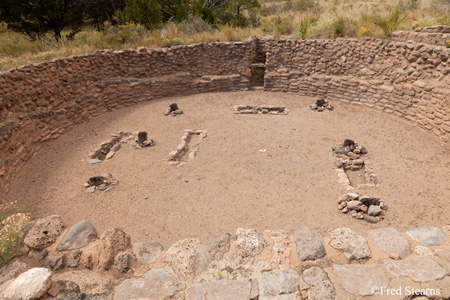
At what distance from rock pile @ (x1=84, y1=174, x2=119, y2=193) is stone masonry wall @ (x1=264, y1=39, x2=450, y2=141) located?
8050 mm

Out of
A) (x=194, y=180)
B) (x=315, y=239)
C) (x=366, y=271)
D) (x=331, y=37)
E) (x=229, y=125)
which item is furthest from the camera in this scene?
(x=331, y=37)

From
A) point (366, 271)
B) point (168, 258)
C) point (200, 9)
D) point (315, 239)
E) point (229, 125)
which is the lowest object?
point (229, 125)

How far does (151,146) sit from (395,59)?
27.6 feet

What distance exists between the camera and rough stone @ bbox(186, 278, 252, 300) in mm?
2535

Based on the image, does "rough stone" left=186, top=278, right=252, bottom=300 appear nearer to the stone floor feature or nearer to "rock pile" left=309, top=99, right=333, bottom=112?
the stone floor feature

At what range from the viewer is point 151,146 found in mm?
8180

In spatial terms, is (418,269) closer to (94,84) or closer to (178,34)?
(94,84)

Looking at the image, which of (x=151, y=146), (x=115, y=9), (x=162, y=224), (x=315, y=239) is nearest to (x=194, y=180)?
(x=162, y=224)

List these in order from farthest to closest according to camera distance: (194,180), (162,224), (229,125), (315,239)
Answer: (229,125) → (194,180) → (162,224) → (315,239)

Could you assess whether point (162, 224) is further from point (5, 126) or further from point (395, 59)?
point (395, 59)

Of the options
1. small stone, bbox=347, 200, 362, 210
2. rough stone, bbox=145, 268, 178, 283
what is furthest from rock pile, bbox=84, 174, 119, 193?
small stone, bbox=347, 200, 362, 210

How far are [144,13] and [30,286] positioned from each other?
14.2m

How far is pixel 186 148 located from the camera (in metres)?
8.05

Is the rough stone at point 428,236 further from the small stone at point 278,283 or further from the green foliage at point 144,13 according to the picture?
the green foliage at point 144,13
